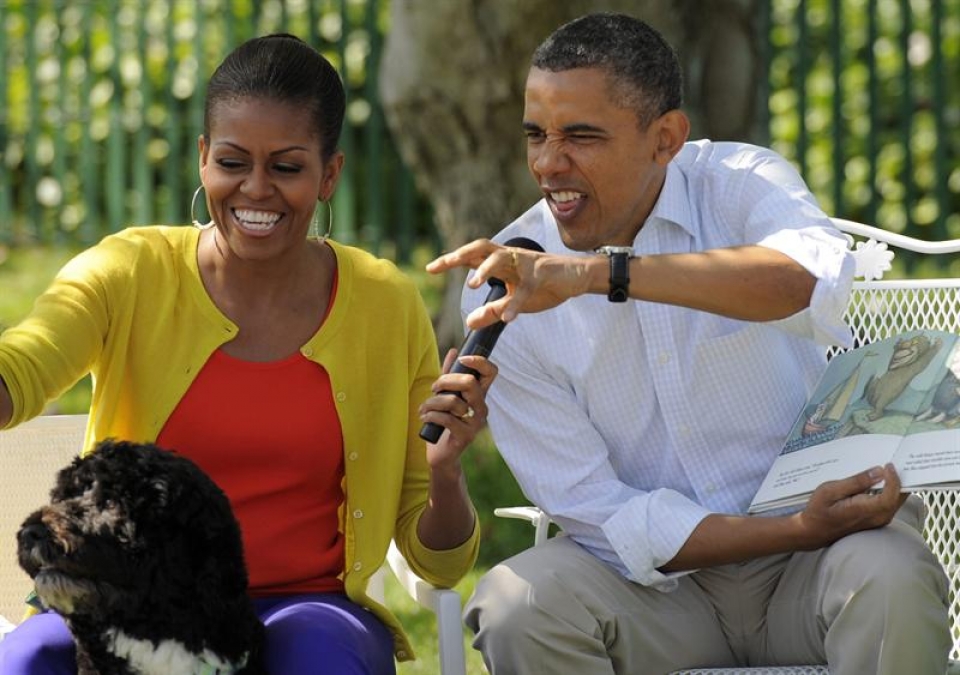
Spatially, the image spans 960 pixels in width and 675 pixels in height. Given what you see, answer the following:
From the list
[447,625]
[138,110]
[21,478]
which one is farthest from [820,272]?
[138,110]

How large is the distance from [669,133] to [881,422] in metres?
0.94

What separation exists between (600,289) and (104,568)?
48.3 inches

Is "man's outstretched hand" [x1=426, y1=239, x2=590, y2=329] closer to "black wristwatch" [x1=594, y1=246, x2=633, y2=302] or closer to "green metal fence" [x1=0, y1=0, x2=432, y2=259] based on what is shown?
"black wristwatch" [x1=594, y1=246, x2=633, y2=302]

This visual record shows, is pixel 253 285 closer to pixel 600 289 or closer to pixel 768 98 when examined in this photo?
pixel 600 289

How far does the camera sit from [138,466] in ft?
12.2

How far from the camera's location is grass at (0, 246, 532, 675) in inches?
246

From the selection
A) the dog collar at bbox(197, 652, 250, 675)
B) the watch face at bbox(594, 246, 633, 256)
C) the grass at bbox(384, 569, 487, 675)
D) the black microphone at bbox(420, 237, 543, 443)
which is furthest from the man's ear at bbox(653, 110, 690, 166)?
the grass at bbox(384, 569, 487, 675)

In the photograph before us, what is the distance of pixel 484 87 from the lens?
849 centimetres

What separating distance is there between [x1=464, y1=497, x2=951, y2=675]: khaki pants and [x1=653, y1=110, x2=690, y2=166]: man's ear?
993 millimetres

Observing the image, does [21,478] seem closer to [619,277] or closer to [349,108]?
[619,277]

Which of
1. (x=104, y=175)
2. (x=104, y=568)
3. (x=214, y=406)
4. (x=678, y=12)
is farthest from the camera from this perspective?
(x=104, y=175)

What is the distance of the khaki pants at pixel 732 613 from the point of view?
3930mm

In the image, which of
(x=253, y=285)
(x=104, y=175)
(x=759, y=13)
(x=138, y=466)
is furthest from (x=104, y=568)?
(x=104, y=175)

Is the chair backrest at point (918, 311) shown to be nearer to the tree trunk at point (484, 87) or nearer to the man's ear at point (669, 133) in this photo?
the man's ear at point (669, 133)
